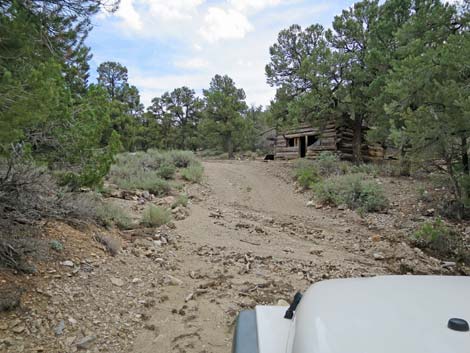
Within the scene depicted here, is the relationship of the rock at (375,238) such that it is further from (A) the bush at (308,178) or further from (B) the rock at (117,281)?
(B) the rock at (117,281)

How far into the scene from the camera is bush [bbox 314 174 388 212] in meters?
8.12

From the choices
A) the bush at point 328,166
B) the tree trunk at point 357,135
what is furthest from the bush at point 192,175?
the tree trunk at point 357,135

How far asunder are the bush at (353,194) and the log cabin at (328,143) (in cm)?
578

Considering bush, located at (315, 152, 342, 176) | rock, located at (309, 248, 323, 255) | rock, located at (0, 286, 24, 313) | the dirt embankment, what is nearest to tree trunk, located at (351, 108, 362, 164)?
bush, located at (315, 152, 342, 176)

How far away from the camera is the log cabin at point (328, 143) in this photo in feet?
51.5

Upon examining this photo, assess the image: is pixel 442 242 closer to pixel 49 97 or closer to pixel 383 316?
pixel 383 316

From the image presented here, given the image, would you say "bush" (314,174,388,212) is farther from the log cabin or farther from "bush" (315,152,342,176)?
the log cabin

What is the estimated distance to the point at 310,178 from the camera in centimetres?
1109

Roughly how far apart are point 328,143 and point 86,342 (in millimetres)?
14878

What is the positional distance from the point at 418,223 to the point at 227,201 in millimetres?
4907

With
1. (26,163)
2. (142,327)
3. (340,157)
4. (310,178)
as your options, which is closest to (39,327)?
(142,327)

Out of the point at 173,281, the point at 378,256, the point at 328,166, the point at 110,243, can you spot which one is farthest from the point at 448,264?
the point at 328,166

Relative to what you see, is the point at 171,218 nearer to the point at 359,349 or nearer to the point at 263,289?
the point at 263,289

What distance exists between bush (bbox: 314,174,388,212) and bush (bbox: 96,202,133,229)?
553cm
